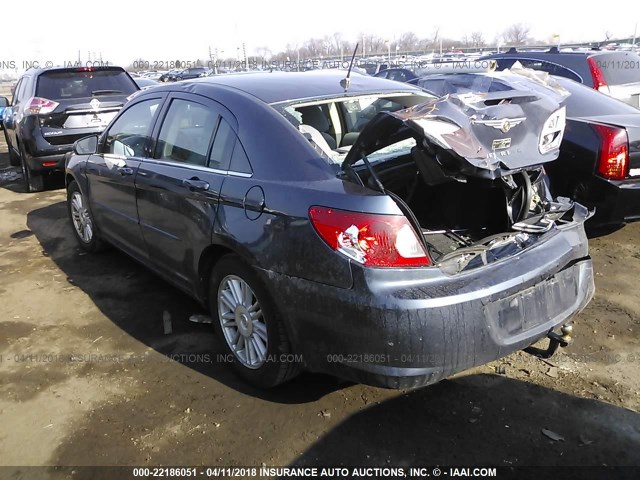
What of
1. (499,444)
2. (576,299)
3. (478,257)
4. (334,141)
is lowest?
(499,444)

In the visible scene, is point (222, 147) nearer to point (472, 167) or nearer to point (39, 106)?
point (472, 167)

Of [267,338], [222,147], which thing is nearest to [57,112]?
[222,147]

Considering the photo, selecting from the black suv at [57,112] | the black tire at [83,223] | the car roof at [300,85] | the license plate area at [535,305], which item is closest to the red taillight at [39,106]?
the black suv at [57,112]

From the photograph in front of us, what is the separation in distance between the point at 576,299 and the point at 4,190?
8.64 meters

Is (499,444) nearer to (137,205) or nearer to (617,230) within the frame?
(137,205)

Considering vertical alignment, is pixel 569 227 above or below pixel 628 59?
below

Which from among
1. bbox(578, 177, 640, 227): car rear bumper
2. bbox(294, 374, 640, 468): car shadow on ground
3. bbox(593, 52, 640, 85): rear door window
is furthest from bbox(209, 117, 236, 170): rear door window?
bbox(593, 52, 640, 85): rear door window

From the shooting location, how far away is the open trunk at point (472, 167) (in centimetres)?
238

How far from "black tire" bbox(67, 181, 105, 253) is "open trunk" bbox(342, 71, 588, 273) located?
10.4 feet

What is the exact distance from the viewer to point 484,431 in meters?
2.63

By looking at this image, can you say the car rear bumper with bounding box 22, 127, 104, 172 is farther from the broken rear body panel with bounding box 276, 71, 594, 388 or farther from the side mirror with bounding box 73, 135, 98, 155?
the broken rear body panel with bounding box 276, 71, 594, 388

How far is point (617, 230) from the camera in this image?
5.35 metres

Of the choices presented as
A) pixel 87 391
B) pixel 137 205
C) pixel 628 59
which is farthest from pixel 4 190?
pixel 628 59

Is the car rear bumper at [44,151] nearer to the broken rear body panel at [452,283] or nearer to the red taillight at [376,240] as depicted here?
the broken rear body panel at [452,283]
